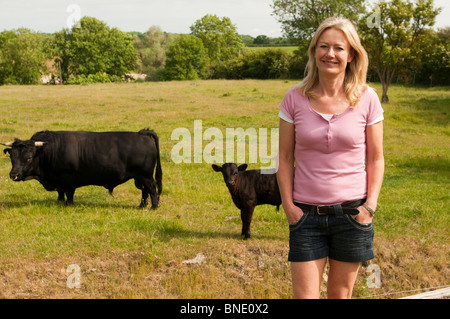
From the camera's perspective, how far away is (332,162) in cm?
317

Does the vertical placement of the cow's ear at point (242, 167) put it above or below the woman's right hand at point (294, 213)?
below

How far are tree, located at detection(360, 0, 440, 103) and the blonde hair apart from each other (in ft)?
85.7

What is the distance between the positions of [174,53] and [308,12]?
101 feet

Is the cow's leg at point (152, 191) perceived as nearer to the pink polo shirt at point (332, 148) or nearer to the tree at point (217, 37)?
the pink polo shirt at point (332, 148)

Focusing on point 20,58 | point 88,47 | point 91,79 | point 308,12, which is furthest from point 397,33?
point 20,58

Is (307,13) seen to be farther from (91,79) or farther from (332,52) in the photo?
(332,52)

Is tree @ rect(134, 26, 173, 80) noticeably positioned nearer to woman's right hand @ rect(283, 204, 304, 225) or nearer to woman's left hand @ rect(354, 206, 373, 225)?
woman's right hand @ rect(283, 204, 304, 225)

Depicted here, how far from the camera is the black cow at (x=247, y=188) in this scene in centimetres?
743

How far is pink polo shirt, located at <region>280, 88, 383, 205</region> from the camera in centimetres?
313

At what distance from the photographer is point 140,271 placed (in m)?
6.64

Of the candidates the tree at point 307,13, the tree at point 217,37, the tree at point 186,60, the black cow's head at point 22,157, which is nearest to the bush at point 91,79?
the tree at point 186,60

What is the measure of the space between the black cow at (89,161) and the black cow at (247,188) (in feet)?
7.85

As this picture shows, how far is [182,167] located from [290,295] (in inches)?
272

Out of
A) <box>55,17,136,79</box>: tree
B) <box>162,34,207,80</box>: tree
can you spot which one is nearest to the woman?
<box>162,34,207,80</box>: tree
